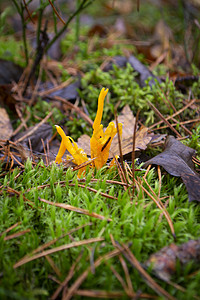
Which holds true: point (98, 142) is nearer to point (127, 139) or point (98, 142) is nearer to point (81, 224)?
point (127, 139)

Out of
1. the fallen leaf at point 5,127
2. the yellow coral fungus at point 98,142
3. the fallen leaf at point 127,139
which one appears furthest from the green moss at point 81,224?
the fallen leaf at point 5,127

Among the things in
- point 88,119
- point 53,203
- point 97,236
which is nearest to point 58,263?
point 97,236

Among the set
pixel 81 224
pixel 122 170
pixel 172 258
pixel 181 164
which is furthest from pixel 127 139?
pixel 172 258

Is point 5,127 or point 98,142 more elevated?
point 98,142

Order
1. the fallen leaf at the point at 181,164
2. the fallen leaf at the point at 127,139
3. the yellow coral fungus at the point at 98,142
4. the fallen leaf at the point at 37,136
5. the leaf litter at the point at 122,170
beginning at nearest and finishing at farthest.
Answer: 1. the leaf litter at the point at 122,170
2. the fallen leaf at the point at 181,164
3. the yellow coral fungus at the point at 98,142
4. the fallen leaf at the point at 127,139
5. the fallen leaf at the point at 37,136

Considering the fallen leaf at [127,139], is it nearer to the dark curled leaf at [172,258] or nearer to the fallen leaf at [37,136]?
the fallen leaf at [37,136]

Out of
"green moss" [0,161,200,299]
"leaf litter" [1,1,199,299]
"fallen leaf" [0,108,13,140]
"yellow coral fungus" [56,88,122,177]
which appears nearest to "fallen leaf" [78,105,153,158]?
"leaf litter" [1,1,199,299]
